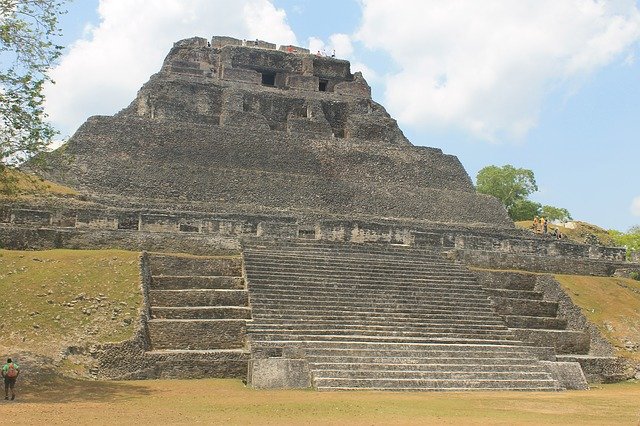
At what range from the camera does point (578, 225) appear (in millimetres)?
37188

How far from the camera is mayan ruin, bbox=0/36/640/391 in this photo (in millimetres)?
14039

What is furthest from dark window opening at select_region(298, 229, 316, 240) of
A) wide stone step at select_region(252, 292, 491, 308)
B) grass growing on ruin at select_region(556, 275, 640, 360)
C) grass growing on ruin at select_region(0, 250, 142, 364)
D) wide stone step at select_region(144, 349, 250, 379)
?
wide stone step at select_region(144, 349, 250, 379)

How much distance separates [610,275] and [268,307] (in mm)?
12289

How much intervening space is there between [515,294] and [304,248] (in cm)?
568

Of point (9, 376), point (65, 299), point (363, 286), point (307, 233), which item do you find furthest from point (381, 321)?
point (9, 376)

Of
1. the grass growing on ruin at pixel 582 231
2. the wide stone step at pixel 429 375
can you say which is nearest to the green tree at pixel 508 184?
the grass growing on ruin at pixel 582 231

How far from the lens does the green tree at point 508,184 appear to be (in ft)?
158

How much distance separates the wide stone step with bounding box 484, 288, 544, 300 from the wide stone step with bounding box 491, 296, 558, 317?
31cm

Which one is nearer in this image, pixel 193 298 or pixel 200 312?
pixel 200 312

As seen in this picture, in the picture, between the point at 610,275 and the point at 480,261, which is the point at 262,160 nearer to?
the point at 480,261

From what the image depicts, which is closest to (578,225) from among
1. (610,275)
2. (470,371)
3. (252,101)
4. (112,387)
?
(610,275)

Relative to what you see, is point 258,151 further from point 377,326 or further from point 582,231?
point 582,231

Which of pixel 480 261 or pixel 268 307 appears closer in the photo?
pixel 268 307

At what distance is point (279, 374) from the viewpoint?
42.2 ft
